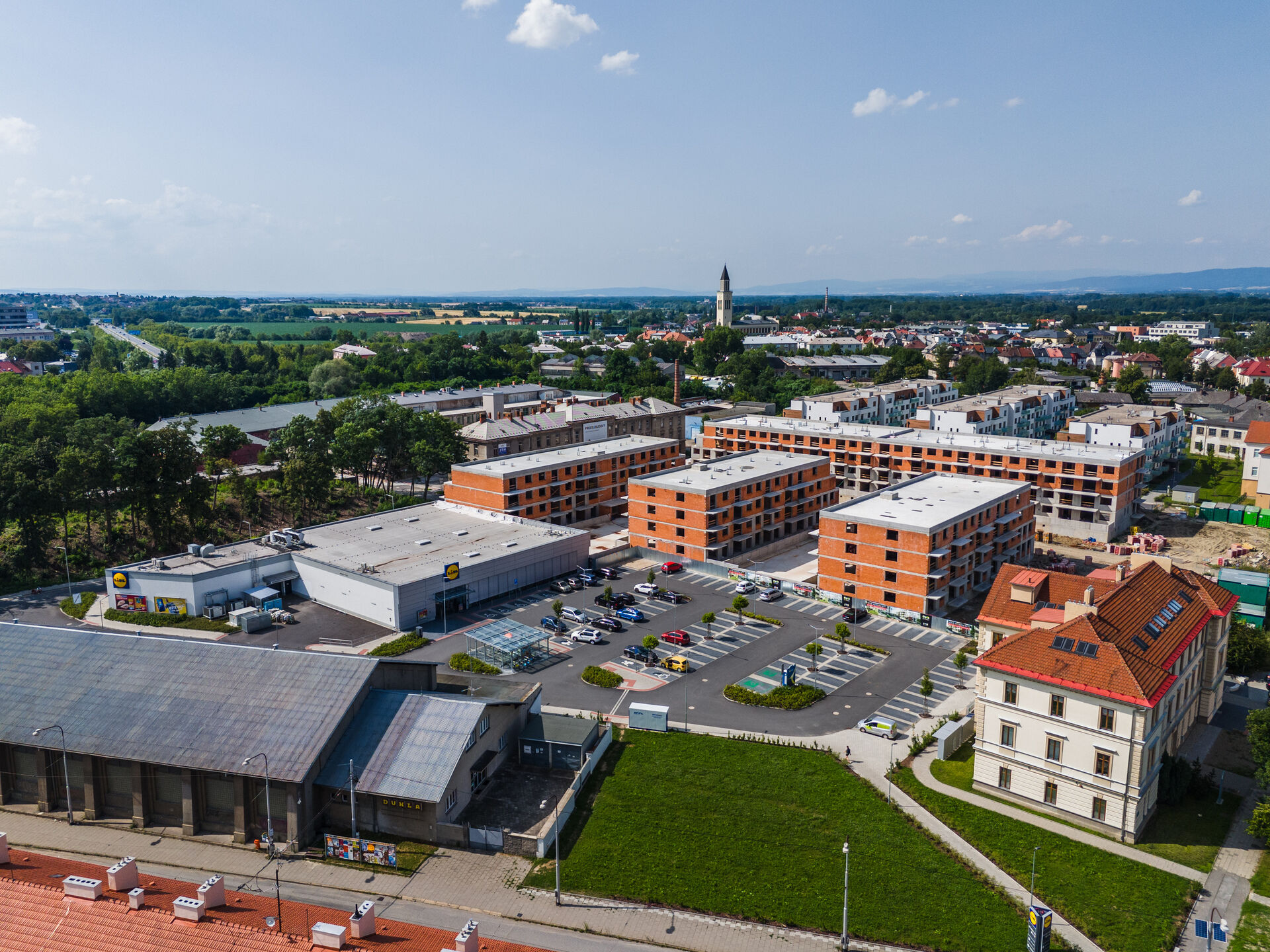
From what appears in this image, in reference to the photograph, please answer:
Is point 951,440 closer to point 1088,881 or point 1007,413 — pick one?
point 1007,413

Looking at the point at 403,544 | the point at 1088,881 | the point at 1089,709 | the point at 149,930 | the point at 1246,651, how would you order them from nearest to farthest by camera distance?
the point at 149,930 < the point at 1088,881 < the point at 1089,709 < the point at 1246,651 < the point at 403,544

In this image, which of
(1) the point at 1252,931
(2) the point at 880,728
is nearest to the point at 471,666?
(2) the point at 880,728

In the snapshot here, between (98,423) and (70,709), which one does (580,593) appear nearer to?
(70,709)

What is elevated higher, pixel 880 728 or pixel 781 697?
pixel 781 697

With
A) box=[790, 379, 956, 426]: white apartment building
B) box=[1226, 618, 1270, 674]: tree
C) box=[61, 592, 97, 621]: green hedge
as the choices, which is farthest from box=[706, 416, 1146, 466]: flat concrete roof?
box=[61, 592, 97, 621]: green hedge

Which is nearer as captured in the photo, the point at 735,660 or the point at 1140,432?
the point at 735,660

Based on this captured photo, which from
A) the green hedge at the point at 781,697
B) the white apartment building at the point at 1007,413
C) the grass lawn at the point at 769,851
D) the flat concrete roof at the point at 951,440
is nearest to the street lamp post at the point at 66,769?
the grass lawn at the point at 769,851

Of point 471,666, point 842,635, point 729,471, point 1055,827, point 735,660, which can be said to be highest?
point 729,471

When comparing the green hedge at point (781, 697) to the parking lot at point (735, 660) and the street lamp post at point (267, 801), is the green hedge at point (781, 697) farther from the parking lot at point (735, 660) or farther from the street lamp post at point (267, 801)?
the street lamp post at point (267, 801)
